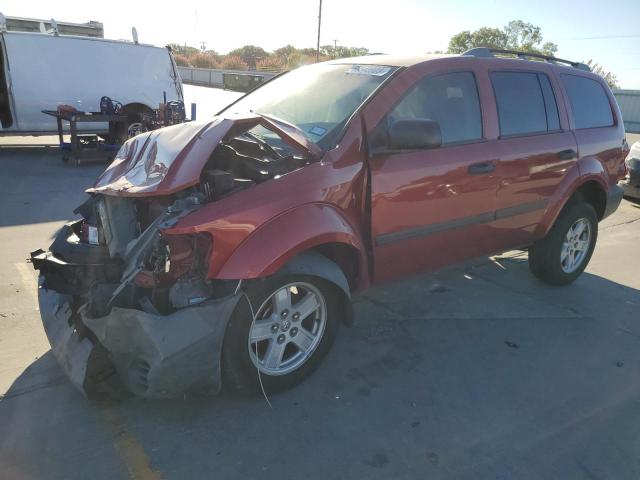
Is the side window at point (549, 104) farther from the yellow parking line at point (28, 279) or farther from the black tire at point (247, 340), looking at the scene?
the yellow parking line at point (28, 279)

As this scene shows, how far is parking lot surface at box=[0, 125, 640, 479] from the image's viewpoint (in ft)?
8.16

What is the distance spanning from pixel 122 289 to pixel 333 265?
115 centimetres

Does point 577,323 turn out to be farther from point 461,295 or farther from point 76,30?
point 76,30

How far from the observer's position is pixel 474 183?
3.68 meters

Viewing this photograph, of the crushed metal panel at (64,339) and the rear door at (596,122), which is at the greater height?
the rear door at (596,122)

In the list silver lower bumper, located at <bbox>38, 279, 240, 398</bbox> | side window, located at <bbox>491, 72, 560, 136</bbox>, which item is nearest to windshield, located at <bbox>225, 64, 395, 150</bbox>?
side window, located at <bbox>491, 72, 560, 136</bbox>

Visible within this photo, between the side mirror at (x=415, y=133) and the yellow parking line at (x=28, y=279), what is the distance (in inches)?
120

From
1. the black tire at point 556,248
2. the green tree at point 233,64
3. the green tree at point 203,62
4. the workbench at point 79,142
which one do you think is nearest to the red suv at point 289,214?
the black tire at point 556,248

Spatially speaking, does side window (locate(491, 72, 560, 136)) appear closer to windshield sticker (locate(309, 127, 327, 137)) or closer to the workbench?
windshield sticker (locate(309, 127, 327, 137))

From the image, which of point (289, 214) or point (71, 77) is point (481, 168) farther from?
point (71, 77)

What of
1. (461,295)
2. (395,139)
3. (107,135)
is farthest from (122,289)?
(107,135)

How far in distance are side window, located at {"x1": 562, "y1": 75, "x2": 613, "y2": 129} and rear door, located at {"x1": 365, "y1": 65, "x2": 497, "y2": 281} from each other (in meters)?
1.37

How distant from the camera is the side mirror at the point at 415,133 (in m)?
3.05

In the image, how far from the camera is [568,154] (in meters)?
4.37
